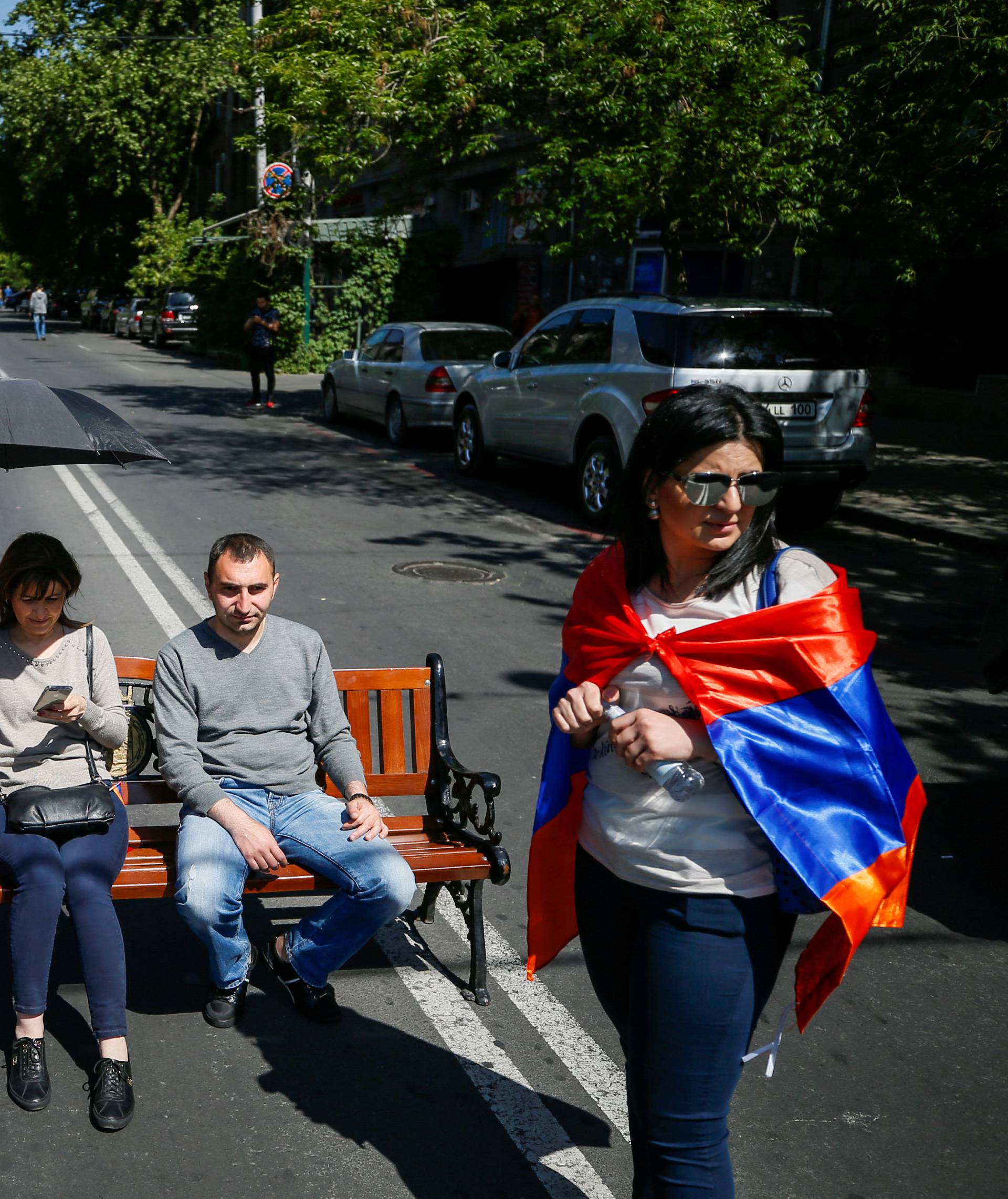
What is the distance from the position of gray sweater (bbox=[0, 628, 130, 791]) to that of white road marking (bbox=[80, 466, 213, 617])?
3.76 m

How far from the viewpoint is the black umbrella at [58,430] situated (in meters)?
3.92

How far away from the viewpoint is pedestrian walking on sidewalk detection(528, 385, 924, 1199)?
7.34ft

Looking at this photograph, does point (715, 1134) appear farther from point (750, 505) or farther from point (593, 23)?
point (593, 23)

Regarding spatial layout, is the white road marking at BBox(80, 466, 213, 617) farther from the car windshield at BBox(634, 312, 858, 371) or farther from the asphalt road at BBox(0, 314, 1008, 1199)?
the car windshield at BBox(634, 312, 858, 371)

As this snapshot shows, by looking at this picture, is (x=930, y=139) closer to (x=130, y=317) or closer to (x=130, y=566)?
(x=130, y=566)

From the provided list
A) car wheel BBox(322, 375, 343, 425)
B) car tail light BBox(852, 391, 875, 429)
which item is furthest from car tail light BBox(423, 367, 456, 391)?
car tail light BBox(852, 391, 875, 429)

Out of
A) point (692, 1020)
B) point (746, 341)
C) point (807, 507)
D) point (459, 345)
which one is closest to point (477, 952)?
point (692, 1020)

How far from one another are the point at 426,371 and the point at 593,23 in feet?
Answer: 14.8

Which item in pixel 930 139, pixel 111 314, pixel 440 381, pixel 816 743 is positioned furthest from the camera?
pixel 111 314

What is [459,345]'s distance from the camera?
17031mm

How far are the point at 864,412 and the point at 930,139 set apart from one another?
289 centimetres

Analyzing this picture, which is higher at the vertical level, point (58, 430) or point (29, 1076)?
point (58, 430)

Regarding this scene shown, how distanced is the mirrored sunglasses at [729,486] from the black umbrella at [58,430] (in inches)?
87.6

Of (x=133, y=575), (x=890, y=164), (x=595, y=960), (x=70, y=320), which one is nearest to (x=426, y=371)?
(x=890, y=164)
